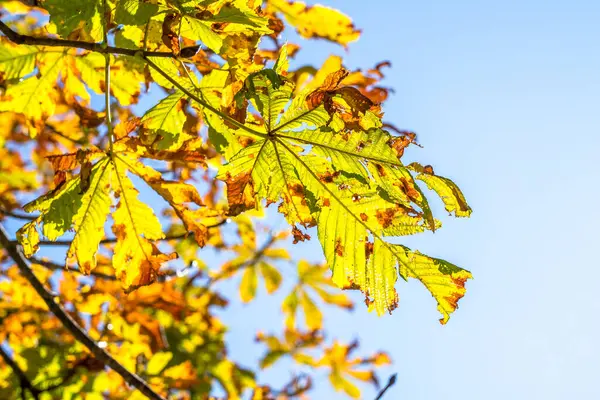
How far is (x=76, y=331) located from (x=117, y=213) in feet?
1.37

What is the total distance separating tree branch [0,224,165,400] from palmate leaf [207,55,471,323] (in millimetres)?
596

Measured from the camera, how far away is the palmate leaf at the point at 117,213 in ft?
4.02

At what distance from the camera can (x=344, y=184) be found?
Result: 43.3 inches

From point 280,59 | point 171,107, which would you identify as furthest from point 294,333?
point 280,59

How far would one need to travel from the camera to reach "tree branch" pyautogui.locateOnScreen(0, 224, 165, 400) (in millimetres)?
1443

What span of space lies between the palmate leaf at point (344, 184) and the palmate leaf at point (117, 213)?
0.27 meters

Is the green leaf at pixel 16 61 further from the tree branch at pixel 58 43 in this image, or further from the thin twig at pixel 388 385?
the thin twig at pixel 388 385

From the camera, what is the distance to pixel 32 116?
1.65 metres

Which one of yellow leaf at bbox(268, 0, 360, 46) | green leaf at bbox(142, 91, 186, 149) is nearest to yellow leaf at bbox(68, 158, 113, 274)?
green leaf at bbox(142, 91, 186, 149)

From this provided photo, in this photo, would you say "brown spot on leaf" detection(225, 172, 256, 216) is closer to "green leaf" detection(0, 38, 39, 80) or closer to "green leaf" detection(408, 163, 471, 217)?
"green leaf" detection(408, 163, 471, 217)

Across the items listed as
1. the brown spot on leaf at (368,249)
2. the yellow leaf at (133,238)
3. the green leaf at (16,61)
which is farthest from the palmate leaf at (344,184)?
the green leaf at (16,61)

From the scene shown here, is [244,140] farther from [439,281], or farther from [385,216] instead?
[439,281]

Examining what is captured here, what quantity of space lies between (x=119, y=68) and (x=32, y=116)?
0.29 m

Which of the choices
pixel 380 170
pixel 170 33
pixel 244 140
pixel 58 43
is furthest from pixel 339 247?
pixel 58 43
